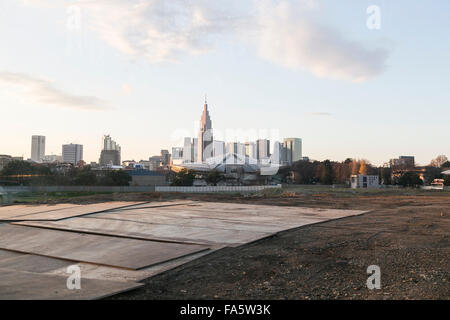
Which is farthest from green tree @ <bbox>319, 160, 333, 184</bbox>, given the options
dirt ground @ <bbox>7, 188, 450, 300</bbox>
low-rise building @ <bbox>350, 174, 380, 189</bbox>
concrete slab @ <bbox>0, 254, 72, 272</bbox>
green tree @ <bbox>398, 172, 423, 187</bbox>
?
concrete slab @ <bbox>0, 254, 72, 272</bbox>

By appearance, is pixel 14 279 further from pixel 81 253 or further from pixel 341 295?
pixel 341 295

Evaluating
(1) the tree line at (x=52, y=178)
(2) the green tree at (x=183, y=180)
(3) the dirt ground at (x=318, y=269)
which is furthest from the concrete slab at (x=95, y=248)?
(2) the green tree at (x=183, y=180)

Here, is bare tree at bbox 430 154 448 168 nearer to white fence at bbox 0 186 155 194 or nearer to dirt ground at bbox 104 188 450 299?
white fence at bbox 0 186 155 194

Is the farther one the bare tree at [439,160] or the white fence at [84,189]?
the bare tree at [439,160]

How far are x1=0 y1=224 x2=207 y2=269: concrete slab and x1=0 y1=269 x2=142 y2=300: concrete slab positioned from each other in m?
2.39

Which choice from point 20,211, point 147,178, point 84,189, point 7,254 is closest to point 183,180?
point 84,189

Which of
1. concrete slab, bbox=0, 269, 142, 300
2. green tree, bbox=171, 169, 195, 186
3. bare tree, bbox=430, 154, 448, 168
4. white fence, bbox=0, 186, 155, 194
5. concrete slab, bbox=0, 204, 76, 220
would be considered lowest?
white fence, bbox=0, 186, 155, 194

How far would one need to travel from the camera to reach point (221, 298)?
7.93m

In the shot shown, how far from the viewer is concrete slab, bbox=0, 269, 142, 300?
743cm

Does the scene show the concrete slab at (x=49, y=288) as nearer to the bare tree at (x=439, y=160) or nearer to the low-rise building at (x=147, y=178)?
the low-rise building at (x=147, y=178)

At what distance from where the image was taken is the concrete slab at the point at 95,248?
11.9m

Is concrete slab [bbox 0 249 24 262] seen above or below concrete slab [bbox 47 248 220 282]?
below

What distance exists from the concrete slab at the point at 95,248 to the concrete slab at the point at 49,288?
239 centimetres
